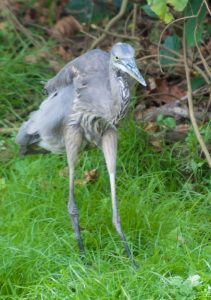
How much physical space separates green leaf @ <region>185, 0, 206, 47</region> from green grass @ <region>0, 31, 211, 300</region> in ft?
2.36

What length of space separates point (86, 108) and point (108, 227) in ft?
2.25

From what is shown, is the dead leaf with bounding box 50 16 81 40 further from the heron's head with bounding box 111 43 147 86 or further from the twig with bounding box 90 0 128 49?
the heron's head with bounding box 111 43 147 86

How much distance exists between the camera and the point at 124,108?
14.5 ft

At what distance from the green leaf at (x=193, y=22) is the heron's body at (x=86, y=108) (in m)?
0.67

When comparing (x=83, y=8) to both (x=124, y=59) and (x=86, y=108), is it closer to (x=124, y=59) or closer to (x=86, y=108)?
(x=86, y=108)

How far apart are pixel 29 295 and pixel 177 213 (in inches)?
46.6

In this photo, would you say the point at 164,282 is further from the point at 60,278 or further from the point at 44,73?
the point at 44,73

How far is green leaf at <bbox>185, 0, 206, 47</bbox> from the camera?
5.25 m

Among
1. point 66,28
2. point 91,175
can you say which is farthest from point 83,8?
point 91,175

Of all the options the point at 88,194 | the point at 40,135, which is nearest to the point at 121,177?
the point at 88,194

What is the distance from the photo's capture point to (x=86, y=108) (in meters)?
4.62

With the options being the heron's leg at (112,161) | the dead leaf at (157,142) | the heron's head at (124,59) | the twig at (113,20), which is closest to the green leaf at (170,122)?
the dead leaf at (157,142)

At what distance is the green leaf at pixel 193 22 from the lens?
525cm

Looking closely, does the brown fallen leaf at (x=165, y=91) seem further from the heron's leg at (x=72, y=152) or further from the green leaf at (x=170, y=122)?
the heron's leg at (x=72, y=152)
